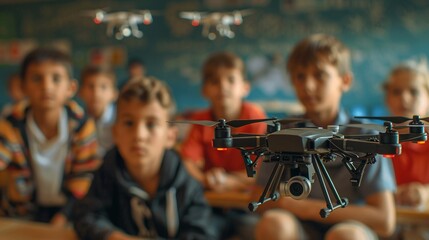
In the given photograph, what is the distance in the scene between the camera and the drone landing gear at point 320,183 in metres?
0.47

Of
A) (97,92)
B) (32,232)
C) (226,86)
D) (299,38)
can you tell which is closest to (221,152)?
(32,232)

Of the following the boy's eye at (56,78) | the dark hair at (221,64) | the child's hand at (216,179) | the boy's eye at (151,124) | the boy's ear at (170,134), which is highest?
the dark hair at (221,64)

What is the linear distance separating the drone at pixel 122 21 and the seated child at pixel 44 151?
102 cm

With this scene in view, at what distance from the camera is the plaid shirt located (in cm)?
170

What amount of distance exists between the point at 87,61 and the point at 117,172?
280 cm

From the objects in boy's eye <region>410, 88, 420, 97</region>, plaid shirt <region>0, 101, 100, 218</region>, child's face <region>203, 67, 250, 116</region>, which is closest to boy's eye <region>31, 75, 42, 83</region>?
plaid shirt <region>0, 101, 100, 218</region>

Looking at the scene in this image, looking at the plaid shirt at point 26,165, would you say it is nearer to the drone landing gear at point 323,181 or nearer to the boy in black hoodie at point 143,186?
the boy in black hoodie at point 143,186

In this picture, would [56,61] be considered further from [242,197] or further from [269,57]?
[269,57]

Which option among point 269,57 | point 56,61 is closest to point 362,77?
point 269,57

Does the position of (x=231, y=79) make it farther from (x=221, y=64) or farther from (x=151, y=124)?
(x=151, y=124)

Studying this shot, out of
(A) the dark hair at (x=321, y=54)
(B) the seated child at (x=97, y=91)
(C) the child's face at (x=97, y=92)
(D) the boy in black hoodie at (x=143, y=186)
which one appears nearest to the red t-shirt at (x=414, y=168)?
(A) the dark hair at (x=321, y=54)

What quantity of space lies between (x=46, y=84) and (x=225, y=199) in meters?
0.69

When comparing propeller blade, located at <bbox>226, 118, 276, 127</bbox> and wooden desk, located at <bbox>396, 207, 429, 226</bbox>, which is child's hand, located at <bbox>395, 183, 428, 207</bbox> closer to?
wooden desk, located at <bbox>396, 207, 429, 226</bbox>

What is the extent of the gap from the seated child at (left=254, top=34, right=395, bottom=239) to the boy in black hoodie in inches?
13.5
